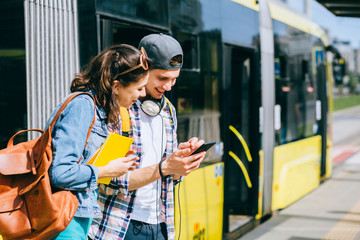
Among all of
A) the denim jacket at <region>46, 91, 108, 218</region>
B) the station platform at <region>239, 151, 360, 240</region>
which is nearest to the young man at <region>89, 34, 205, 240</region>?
the denim jacket at <region>46, 91, 108, 218</region>

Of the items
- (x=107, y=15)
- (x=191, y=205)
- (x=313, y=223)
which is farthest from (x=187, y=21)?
(x=313, y=223)

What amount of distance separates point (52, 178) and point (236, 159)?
4.14 metres

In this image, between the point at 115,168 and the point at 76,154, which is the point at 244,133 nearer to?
the point at 115,168

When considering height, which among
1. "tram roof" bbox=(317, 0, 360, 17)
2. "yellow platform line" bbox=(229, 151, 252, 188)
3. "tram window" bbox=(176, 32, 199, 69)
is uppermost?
"tram roof" bbox=(317, 0, 360, 17)

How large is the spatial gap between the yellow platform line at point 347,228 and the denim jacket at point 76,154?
4.62 m

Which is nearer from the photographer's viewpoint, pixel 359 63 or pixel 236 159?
pixel 236 159

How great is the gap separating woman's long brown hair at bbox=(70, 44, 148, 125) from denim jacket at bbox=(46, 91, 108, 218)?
0.07 m

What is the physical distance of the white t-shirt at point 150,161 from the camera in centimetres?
253

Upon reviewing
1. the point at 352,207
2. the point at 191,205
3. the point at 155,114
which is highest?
the point at 155,114

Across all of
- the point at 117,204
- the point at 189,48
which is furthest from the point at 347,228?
the point at 117,204

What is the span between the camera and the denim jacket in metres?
1.95

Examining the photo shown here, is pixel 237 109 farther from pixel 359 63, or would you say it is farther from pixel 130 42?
pixel 359 63

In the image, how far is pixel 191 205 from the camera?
4363mm

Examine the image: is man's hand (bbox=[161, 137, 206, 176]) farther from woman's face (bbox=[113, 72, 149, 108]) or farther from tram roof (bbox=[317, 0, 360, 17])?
tram roof (bbox=[317, 0, 360, 17])
